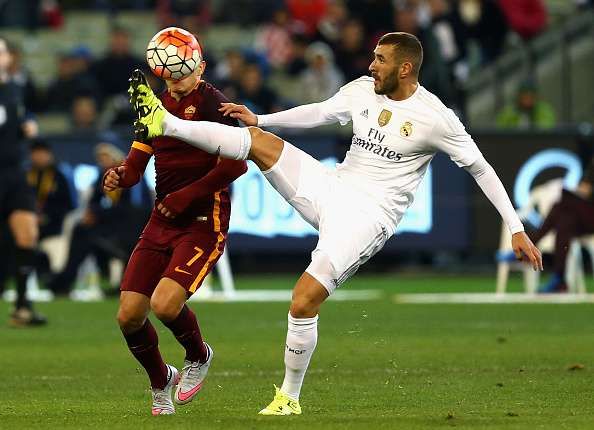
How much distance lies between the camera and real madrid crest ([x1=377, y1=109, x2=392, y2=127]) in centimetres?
Answer: 898

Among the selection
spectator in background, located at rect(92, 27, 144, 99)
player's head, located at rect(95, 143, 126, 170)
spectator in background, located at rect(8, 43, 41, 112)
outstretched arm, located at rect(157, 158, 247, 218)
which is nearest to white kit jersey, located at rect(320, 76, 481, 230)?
outstretched arm, located at rect(157, 158, 247, 218)

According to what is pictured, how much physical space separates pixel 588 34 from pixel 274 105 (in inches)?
211

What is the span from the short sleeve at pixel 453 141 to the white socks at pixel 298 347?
1.26m

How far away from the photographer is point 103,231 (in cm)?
1945

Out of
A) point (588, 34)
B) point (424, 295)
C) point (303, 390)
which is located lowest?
point (424, 295)

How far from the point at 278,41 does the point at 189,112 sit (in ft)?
51.3

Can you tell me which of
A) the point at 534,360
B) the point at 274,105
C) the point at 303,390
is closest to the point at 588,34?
the point at 274,105

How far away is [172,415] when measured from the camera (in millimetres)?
8781

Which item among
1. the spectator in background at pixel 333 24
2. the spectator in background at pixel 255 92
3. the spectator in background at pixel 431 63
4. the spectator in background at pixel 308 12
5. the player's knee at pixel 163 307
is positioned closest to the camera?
the player's knee at pixel 163 307

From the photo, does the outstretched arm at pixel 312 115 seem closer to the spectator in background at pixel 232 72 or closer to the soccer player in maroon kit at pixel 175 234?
the soccer player in maroon kit at pixel 175 234

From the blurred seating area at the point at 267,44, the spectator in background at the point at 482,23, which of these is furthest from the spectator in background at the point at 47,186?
the spectator in background at the point at 482,23

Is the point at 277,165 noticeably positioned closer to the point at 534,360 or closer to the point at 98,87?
the point at 534,360

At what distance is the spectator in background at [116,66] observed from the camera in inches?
894

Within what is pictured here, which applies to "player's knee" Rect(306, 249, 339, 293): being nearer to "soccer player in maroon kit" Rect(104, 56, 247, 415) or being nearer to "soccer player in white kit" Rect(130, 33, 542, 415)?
"soccer player in white kit" Rect(130, 33, 542, 415)
